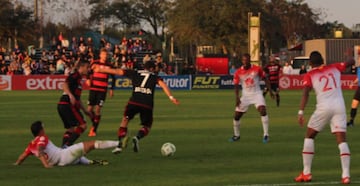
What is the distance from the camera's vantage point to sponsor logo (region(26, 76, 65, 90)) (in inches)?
2173

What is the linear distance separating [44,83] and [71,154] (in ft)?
134

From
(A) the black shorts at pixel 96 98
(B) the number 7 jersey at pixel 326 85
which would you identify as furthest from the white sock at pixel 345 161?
(A) the black shorts at pixel 96 98

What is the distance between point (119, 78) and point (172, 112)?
77.3 ft

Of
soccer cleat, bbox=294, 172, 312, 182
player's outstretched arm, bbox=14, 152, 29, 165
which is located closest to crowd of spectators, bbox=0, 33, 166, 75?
player's outstretched arm, bbox=14, 152, 29, 165

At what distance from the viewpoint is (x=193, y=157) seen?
16.9 m

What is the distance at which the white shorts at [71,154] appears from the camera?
15242mm

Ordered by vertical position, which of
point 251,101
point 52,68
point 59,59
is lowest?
point 251,101

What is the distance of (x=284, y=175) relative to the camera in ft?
46.2

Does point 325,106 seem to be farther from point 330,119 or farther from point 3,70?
point 3,70

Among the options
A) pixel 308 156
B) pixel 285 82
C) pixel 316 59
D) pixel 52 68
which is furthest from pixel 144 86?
pixel 52 68

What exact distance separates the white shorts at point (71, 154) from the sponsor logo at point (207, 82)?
4136cm

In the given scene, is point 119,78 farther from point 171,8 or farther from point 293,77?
point 171,8

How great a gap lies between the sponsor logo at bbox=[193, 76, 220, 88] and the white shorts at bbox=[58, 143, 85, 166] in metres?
41.4

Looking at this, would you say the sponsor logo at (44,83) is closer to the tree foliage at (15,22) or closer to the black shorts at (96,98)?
the tree foliage at (15,22)
